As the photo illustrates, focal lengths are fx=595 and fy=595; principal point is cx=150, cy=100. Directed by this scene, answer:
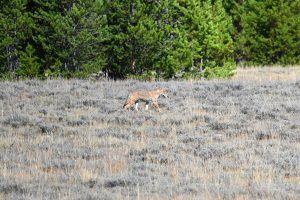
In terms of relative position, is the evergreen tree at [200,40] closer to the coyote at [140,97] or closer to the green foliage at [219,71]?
the green foliage at [219,71]

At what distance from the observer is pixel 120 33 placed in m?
22.0

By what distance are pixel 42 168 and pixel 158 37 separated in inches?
524

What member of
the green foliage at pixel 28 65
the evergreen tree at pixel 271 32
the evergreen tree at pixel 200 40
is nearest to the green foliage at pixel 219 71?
the evergreen tree at pixel 200 40

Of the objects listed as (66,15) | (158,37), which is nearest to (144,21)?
(158,37)

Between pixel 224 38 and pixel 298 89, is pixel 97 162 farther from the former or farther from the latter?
pixel 224 38

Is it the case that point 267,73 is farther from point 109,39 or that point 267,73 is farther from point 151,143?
point 151,143

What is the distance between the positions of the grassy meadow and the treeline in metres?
3.21

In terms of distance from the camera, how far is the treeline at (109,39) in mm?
21766

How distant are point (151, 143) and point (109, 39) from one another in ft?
35.8

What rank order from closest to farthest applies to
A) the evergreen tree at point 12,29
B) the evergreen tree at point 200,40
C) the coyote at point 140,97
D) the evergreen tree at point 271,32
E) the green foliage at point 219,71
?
1. the coyote at point 140,97
2. the evergreen tree at point 12,29
3. the evergreen tree at point 200,40
4. the green foliage at point 219,71
5. the evergreen tree at point 271,32

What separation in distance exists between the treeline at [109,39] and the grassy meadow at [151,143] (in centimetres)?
321

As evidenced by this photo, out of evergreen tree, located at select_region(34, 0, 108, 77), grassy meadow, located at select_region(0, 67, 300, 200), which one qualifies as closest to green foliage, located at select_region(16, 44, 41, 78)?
evergreen tree, located at select_region(34, 0, 108, 77)

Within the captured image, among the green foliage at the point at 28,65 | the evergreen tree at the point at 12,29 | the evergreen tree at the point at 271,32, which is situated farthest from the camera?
the evergreen tree at the point at 271,32

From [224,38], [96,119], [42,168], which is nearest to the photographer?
[42,168]
